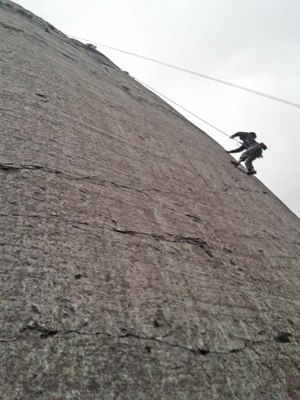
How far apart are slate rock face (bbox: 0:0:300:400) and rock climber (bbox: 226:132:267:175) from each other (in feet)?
7.69

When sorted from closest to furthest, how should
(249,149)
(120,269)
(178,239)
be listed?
(120,269) → (178,239) → (249,149)

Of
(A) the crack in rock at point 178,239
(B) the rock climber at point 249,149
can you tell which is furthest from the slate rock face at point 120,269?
(B) the rock climber at point 249,149

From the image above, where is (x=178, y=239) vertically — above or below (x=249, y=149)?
below

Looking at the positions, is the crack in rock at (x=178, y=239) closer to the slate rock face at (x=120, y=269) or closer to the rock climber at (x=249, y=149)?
the slate rock face at (x=120, y=269)

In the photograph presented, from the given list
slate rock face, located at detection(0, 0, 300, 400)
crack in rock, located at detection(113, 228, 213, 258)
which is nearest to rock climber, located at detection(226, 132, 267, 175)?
slate rock face, located at detection(0, 0, 300, 400)

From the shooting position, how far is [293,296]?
107 inches

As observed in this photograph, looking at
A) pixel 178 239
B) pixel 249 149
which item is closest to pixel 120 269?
pixel 178 239

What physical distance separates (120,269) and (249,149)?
515 cm

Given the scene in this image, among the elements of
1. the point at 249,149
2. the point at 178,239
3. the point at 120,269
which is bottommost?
the point at 120,269

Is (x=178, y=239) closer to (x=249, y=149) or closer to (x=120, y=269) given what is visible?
(x=120, y=269)

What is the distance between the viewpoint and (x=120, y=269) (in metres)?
1.88

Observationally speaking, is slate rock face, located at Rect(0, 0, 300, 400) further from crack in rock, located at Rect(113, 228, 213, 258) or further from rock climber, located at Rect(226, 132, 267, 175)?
rock climber, located at Rect(226, 132, 267, 175)

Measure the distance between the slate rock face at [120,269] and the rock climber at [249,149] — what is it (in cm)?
234

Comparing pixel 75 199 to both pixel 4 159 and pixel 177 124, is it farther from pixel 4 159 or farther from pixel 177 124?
pixel 177 124
